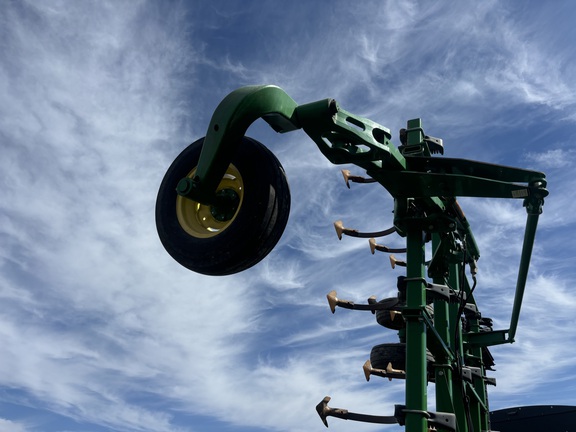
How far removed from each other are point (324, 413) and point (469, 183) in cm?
322

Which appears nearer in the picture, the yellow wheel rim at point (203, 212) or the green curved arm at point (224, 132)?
the green curved arm at point (224, 132)

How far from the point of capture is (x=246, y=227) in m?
4.35

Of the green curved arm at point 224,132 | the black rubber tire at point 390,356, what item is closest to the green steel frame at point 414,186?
the green curved arm at point 224,132

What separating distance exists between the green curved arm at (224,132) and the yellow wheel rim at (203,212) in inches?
7.7

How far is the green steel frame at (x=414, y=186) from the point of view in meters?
4.53

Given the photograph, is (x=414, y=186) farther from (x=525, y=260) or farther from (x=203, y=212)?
(x=203, y=212)

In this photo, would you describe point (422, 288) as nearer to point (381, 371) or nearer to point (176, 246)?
point (381, 371)

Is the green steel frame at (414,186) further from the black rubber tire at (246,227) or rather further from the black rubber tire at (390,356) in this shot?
the black rubber tire at (390,356)

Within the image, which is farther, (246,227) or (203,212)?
(203,212)

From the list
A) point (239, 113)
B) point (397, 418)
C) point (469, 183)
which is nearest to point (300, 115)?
point (239, 113)

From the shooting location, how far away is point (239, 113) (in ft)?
14.6

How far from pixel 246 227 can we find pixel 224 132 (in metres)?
0.83

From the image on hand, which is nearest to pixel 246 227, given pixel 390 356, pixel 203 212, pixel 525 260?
pixel 203 212

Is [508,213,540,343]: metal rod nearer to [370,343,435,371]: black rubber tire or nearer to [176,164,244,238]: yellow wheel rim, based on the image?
[370,343,435,371]: black rubber tire
